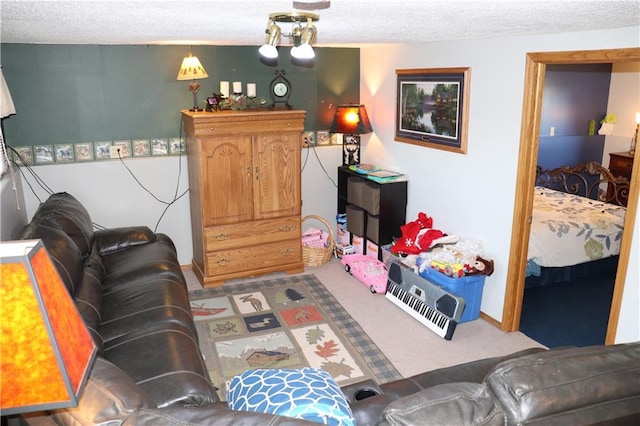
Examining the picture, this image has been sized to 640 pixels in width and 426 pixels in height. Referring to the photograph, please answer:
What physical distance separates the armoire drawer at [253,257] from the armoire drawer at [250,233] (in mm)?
48

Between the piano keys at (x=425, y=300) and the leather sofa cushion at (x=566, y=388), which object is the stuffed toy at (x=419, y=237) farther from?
the leather sofa cushion at (x=566, y=388)

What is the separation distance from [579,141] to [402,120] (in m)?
2.89

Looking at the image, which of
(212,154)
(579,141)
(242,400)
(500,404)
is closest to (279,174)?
(212,154)

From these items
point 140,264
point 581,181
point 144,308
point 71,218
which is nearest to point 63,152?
point 71,218

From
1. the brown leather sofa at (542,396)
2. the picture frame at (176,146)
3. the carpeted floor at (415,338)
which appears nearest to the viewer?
the brown leather sofa at (542,396)

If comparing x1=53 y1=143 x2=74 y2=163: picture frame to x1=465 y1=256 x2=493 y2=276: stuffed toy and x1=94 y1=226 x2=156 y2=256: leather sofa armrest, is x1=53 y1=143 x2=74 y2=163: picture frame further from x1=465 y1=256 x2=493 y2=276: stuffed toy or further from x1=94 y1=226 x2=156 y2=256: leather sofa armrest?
x1=465 y1=256 x2=493 y2=276: stuffed toy

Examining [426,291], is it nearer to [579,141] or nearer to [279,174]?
[279,174]

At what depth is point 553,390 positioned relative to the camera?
1426 mm

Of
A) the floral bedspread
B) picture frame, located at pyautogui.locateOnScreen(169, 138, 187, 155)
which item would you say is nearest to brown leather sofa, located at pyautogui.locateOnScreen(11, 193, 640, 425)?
picture frame, located at pyautogui.locateOnScreen(169, 138, 187, 155)

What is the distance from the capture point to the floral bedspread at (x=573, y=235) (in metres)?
4.21

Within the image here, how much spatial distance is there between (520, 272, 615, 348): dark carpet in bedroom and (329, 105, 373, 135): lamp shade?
2.17 m

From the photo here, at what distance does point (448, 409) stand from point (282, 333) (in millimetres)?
2503

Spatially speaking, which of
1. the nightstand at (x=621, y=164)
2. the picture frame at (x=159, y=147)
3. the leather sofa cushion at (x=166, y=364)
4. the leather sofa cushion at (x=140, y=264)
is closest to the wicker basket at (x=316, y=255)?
the leather sofa cushion at (x=140, y=264)

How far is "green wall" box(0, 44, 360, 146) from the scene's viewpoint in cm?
426
